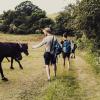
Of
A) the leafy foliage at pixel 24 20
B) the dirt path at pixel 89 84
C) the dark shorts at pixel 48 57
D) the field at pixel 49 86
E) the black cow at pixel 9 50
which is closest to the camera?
the field at pixel 49 86

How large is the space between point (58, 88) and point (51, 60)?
251 centimetres

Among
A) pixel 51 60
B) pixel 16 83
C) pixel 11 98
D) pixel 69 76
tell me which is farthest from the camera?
pixel 69 76

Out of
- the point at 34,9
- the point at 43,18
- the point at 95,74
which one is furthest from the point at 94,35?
the point at 34,9

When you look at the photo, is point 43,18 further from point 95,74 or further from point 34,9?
point 95,74

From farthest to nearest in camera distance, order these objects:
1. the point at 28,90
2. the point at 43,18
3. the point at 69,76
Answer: the point at 43,18 < the point at 69,76 < the point at 28,90

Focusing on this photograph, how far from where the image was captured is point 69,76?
60.1ft

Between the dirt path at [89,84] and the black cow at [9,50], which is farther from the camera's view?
the black cow at [9,50]

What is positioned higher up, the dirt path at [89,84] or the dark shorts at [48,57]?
the dark shorts at [48,57]

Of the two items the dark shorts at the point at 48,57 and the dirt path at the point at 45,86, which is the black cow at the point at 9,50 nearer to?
the dirt path at the point at 45,86

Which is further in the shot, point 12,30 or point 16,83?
point 12,30

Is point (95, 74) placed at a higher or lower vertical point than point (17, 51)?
lower

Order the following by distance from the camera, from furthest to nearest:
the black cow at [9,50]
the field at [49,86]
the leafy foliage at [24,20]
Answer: the leafy foliage at [24,20], the black cow at [9,50], the field at [49,86]

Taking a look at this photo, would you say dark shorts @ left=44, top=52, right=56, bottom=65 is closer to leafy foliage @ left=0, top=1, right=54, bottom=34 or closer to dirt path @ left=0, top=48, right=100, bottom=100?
dirt path @ left=0, top=48, right=100, bottom=100

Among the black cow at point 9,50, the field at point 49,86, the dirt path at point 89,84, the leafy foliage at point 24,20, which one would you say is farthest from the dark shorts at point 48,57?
the leafy foliage at point 24,20
